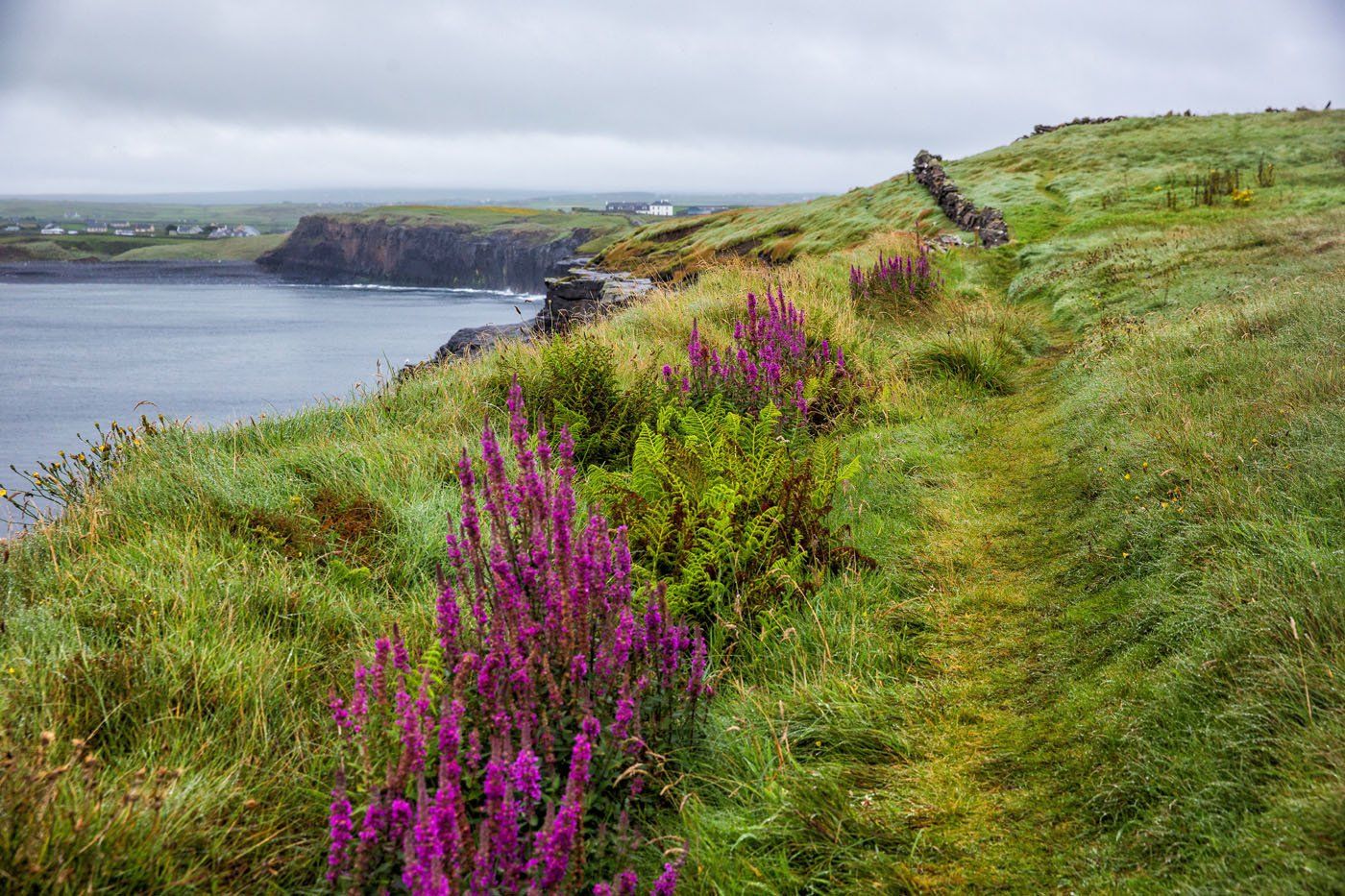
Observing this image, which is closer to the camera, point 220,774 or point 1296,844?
point 1296,844

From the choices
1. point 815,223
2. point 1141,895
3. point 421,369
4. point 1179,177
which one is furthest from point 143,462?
point 815,223

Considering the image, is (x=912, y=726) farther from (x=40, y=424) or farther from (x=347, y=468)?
(x=40, y=424)

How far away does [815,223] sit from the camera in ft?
132

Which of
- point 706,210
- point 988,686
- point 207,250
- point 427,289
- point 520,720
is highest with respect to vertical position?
point 706,210

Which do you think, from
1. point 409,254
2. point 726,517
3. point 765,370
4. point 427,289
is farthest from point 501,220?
point 726,517

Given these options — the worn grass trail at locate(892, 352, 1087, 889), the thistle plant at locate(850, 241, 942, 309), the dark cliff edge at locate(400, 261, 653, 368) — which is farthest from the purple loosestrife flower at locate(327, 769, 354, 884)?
the dark cliff edge at locate(400, 261, 653, 368)

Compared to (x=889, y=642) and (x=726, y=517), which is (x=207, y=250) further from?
(x=889, y=642)

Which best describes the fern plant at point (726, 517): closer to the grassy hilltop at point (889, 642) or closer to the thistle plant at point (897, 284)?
the grassy hilltop at point (889, 642)

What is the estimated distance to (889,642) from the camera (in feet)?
13.4

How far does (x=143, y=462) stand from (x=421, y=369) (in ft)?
13.6

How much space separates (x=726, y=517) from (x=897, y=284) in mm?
9277

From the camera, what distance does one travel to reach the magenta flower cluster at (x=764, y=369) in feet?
24.5

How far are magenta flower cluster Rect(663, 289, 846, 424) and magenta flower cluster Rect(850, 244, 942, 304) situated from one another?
13.7 feet

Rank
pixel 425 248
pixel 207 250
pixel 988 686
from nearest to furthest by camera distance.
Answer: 1. pixel 988 686
2. pixel 425 248
3. pixel 207 250
